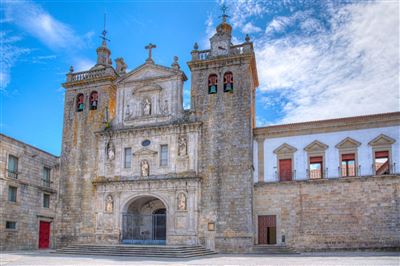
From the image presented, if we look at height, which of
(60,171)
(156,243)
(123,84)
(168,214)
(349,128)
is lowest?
(156,243)

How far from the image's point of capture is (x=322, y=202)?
25688mm

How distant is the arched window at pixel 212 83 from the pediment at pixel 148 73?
92.3 inches

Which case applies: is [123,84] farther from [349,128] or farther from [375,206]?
[375,206]

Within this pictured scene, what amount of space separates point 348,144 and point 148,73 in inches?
539

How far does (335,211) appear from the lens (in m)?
25.4

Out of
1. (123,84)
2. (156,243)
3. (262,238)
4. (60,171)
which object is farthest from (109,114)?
(262,238)

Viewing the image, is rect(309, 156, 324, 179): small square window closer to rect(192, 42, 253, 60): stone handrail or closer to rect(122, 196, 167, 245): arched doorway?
rect(192, 42, 253, 60): stone handrail

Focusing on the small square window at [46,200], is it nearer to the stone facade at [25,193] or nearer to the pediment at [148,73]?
the stone facade at [25,193]

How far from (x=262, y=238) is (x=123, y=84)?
45.4 feet

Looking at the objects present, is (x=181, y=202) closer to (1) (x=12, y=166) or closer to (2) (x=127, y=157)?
(2) (x=127, y=157)

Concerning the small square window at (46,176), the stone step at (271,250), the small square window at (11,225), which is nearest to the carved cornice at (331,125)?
the stone step at (271,250)

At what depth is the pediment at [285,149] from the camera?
89.2ft

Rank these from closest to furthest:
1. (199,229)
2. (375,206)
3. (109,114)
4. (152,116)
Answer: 1. (375,206)
2. (199,229)
3. (152,116)
4. (109,114)

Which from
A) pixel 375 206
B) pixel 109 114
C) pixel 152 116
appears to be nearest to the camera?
pixel 375 206
